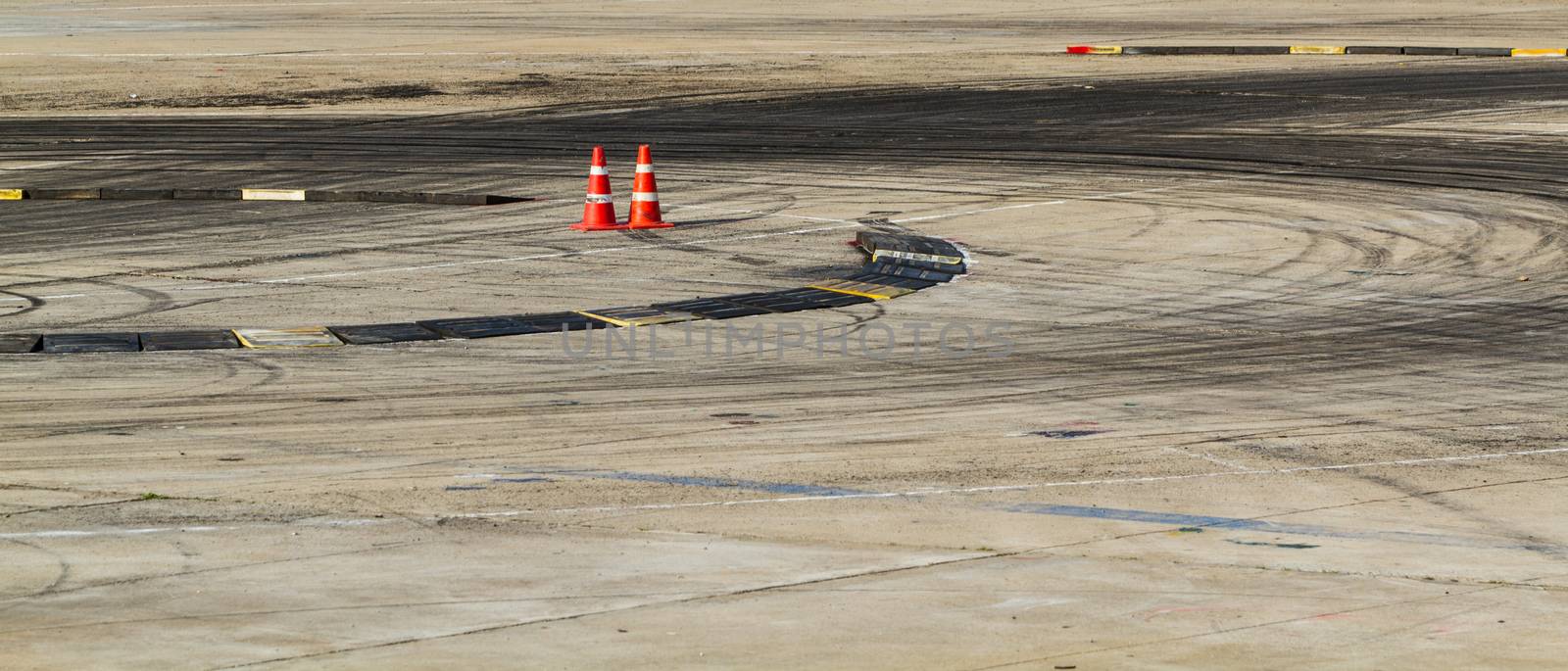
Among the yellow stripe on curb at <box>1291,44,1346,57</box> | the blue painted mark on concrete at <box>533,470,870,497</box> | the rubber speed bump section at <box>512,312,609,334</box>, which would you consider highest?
the yellow stripe on curb at <box>1291,44,1346,57</box>

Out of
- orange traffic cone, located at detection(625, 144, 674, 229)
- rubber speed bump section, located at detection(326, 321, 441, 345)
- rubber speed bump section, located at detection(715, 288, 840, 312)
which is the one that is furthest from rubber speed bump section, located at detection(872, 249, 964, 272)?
rubber speed bump section, located at detection(326, 321, 441, 345)

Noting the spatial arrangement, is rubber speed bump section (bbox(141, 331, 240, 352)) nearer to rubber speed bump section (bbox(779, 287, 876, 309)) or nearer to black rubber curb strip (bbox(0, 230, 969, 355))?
black rubber curb strip (bbox(0, 230, 969, 355))

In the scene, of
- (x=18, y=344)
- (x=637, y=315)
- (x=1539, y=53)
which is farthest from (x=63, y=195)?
(x=1539, y=53)

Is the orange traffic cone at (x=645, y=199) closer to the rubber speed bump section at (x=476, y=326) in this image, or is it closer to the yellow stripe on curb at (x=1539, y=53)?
the rubber speed bump section at (x=476, y=326)

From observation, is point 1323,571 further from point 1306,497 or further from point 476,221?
point 476,221

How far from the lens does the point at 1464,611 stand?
614 centimetres

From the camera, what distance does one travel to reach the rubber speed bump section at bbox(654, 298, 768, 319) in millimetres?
12445

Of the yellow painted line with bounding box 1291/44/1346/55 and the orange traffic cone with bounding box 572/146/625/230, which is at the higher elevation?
the yellow painted line with bounding box 1291/44/1346/55

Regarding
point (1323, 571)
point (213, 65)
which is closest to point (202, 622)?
point (1323, 571)

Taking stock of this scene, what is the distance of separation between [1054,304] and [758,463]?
487cm

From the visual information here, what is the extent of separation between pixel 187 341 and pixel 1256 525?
21.6 feet

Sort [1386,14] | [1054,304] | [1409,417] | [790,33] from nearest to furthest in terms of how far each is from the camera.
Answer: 1. [1409,417]
2. [1054,304]
3. [790,33]
4. [1386,14]

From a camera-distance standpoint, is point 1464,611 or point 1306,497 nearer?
point 1464,611

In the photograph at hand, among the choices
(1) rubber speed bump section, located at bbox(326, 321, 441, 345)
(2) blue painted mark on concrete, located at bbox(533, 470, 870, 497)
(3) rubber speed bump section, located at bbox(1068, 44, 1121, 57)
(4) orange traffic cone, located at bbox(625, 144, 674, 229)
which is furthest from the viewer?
(3) rubber speed bump section, located at bbox(1068, 44, 1121, 57)
